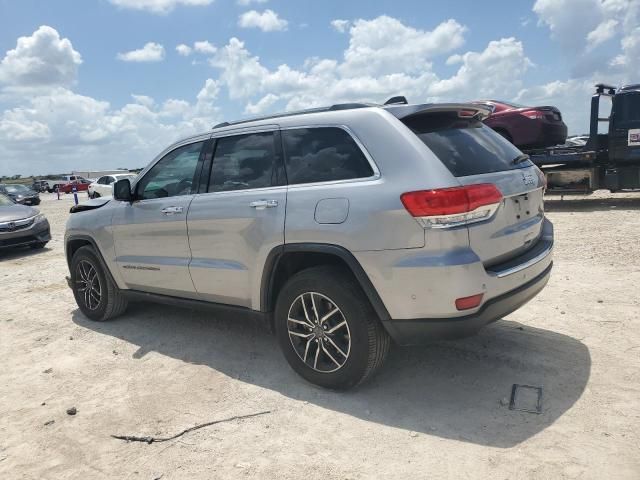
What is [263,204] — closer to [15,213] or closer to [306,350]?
[306,350]

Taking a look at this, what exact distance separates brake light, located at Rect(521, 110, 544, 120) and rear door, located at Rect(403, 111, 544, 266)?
310 inches

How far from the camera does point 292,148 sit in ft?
11.8

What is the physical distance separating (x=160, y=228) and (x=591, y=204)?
1120 centimetres

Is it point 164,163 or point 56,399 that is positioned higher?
point 164,163

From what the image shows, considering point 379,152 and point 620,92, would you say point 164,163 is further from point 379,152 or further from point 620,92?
point 620,92

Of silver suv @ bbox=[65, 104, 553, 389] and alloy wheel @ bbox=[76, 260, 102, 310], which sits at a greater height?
silver suv @ bbox=[65, 104, 553, 389]

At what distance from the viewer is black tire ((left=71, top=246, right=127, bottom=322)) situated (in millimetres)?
5223

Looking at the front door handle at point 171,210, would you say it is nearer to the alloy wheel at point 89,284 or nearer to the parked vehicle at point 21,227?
the alloy wheel at point 89,284

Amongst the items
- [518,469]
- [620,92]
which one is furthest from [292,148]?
[620,92]

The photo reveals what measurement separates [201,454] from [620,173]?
1157cm

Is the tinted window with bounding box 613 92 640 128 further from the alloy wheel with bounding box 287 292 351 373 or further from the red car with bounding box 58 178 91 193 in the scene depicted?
the red car with bounding box 58 178 91 193

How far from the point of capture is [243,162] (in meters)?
3.89

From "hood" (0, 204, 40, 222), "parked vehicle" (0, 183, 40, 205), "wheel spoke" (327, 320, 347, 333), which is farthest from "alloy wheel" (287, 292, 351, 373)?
"parked vehicle" (0, 183, 40, 205)

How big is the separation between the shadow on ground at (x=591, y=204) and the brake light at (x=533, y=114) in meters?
2.31
